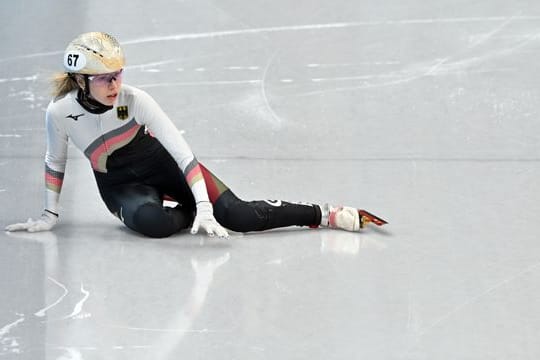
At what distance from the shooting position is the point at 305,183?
5133mm

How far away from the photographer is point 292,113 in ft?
19.8

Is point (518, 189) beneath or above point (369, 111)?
beneath

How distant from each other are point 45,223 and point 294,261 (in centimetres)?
99

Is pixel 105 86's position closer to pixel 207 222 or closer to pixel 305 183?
pixel 207 222

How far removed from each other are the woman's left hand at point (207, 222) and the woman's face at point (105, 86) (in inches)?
20.2

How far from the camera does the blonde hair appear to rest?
423cm

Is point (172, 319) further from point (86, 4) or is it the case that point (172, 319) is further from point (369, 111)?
point (86, 4)

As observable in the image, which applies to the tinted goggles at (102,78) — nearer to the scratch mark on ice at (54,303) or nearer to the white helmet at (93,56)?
the white helmet at (93,56)

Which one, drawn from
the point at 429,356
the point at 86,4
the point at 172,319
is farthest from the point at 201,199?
the point at 86,4

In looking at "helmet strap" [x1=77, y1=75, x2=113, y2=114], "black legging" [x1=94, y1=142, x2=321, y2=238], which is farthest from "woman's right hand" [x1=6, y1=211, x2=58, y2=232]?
"helmet strap" [x1=77, y1=75, x2=113, y2=114]

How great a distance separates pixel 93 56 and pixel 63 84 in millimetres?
221

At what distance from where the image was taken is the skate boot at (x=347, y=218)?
14.7 feet

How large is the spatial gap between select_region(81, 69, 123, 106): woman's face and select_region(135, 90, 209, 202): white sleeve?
0.37 ft

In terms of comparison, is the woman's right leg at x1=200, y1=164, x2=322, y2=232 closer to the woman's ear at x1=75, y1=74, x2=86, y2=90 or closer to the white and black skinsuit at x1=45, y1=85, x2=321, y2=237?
the white and black skinsuit at x1=45, y1=85, x2=321, y2=237
